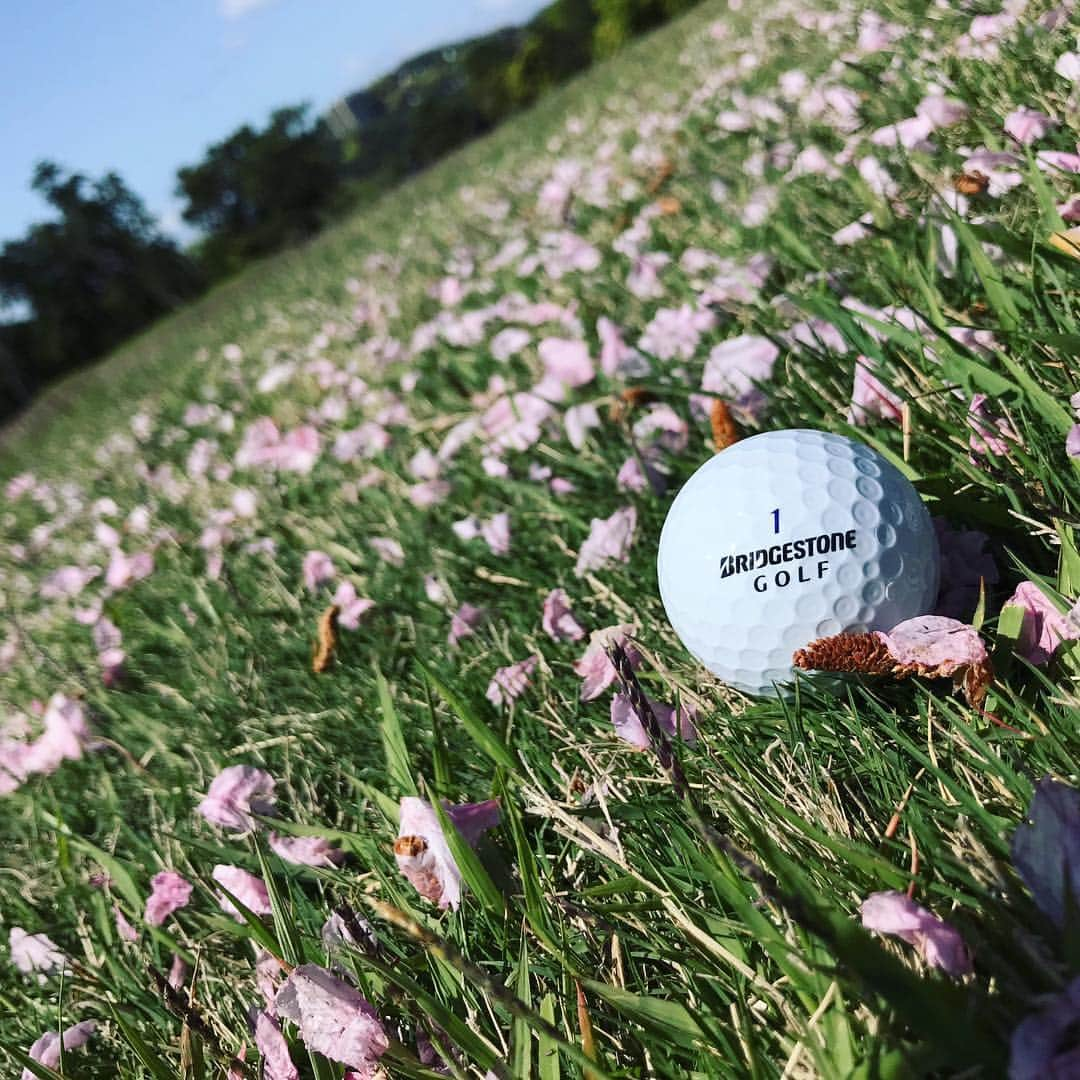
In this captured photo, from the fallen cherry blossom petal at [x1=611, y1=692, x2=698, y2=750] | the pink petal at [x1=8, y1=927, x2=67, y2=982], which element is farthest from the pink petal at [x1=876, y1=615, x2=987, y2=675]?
the pink petal at [x1=8, y1=927, x2=67, y2=982]

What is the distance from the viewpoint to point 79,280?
52.0 m

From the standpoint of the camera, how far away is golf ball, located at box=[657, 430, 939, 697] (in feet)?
4.46

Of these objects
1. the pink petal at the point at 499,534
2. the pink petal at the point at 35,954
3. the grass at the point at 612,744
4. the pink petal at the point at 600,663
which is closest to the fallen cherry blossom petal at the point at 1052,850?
the grass at the point at 612,744

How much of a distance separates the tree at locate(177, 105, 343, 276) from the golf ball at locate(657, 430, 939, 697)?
189 feet

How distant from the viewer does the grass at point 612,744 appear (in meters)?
1.05

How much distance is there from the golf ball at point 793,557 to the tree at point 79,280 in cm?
5276

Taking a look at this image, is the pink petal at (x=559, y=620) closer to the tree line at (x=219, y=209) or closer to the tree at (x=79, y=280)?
the tree line at (x=219, y=209)

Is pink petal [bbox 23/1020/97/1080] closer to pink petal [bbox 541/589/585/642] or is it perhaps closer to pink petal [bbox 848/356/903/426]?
pink petal [bbox 541/589/585/642]

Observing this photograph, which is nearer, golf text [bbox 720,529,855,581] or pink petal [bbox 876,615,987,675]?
pink petal [bbox 876,615,987,675]

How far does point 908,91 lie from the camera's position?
10.5 feet

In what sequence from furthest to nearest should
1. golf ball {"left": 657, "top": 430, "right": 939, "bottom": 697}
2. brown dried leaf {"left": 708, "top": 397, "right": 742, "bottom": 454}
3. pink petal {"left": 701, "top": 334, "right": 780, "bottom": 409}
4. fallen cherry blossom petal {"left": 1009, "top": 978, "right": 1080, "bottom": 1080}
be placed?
1. pink petal {"left": 701, "top": 334, "right": 780, "bottom": 409}
2. brown dried leaf {"left": 708, "top": 397, "right": 742, "bottom": 454}
3. golf ball {"left": 657, "top": 430, "right": 939, "bottom": 697}
4. fallen cherry blossom petal {"left": 1009, "top": 978, "right": 1080, "bottom": 1080}

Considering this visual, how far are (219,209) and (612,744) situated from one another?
221 feet

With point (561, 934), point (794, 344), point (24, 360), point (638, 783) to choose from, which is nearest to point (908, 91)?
point (794, 344)

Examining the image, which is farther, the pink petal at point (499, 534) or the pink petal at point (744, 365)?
the pink petal at point (499, 534)
